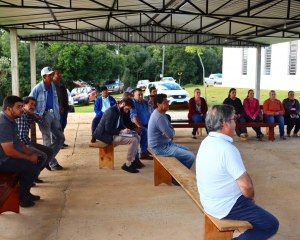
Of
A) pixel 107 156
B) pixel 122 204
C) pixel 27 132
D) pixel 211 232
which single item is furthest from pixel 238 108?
pixel 211 232

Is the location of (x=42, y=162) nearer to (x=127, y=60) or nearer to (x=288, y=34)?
(x=288, y=34)

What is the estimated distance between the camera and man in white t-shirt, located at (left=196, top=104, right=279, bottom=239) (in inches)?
103

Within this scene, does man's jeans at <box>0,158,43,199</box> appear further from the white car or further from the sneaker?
the white car

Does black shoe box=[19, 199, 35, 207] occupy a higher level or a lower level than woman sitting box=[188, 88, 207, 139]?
lower

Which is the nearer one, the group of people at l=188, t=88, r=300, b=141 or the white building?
the group of people at l=188, t=88, r=300, b=141

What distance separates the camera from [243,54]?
1216 inches

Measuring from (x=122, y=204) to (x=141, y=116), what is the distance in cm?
326

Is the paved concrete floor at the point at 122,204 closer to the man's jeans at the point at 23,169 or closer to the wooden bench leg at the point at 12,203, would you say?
the wooden bench leg at the point at 12,203

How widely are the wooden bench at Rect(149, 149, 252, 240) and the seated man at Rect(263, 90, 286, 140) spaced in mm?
5100

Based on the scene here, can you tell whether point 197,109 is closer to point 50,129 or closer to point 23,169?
point 50,129

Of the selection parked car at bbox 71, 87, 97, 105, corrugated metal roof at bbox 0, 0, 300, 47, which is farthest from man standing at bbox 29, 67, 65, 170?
parked car at bbox 71, 87, 97, 105

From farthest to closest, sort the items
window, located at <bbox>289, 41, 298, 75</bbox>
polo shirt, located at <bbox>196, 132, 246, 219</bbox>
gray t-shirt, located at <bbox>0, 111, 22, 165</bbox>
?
window, located at <bbox>289, 41, 298, 75</bbox>, gray t-shirt, located at <bbox>0, 111, 22, 165</bbox>, polo shirt, located at <bbox>196, 132, 246, 219</bbox>

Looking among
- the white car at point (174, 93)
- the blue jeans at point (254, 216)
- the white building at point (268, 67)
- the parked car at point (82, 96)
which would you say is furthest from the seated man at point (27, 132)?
the white building at point (268, 67)

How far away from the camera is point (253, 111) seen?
937cm
